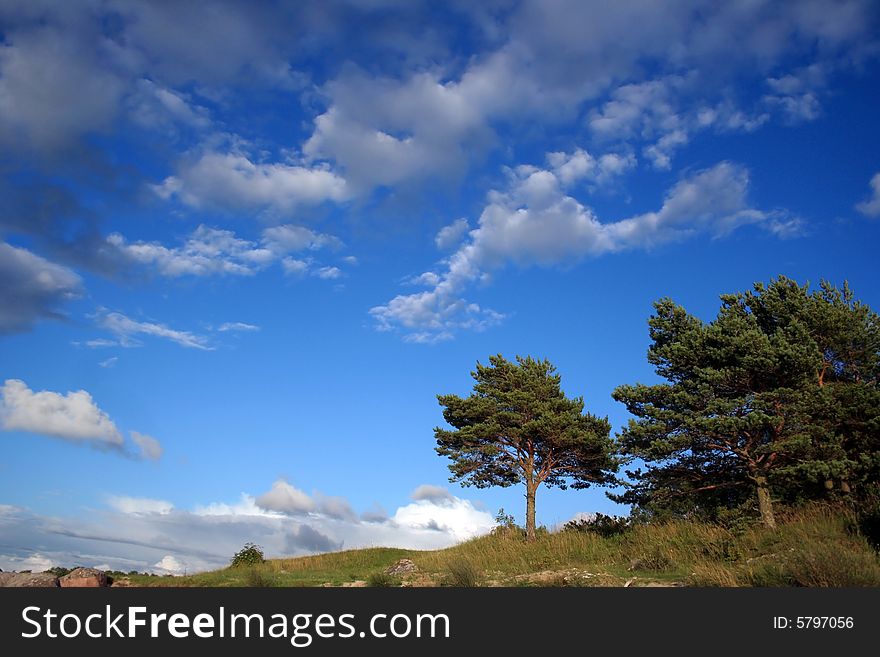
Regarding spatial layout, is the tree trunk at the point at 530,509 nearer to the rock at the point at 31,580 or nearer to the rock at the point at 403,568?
the rock at the point at 403,568

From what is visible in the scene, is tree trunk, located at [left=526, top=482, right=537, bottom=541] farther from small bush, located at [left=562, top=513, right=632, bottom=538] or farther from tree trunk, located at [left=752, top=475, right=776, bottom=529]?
tree trunk, located at [left=752, top=475, right=776, bottom=529]

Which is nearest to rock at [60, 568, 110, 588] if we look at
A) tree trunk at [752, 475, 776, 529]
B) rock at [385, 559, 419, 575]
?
rock at [385, 559, 419, 575]

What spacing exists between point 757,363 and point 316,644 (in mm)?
19096

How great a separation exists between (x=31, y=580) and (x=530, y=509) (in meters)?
22.6

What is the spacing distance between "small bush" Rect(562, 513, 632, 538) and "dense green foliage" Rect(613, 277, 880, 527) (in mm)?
1620

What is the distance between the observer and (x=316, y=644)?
736 centimetres

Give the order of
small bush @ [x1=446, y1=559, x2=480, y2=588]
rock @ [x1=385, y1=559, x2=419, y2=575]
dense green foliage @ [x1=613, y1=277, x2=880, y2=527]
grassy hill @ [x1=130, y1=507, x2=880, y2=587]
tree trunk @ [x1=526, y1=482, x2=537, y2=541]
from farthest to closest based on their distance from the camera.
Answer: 1. tree trunk @ [x1=526, y1=482, x2=537, y2=541]
2. rock @ [x1=385, y1=559, x2=419, y2=575]
3. dense green foliage @ [x1=613, y1=277, x2=880, y2=527]
4. small bush @ [x1=446, y1=559, x2=480, y2=588]
5. grassy hill @ [x1=130, y1=507, x2=880, y2=587]

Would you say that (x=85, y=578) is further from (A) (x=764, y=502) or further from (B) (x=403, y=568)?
(A) (x=764, y=502)

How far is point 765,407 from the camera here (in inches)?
848

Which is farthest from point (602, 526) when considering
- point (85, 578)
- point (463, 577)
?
point (85, 578)

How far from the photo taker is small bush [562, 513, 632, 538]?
2650 cm

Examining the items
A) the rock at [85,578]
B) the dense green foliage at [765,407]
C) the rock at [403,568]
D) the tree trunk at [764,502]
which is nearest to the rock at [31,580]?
the rock at [85,578]

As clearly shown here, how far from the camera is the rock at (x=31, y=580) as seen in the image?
13984 millimetres

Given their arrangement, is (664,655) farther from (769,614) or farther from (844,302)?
(844,302)
